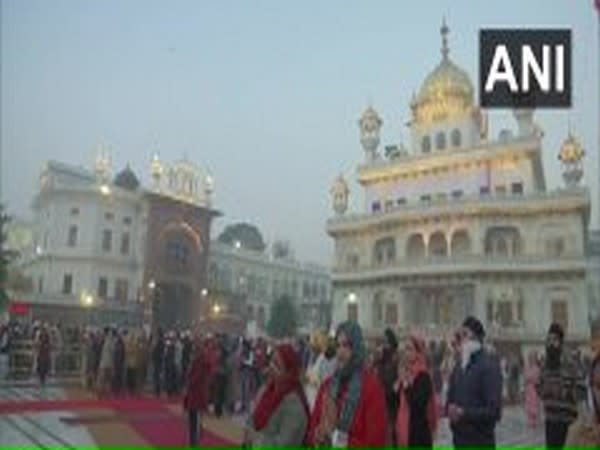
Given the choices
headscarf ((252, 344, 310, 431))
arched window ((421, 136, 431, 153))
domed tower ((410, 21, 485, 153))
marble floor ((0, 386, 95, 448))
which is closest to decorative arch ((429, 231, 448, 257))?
domed tower ((410, 21, 485, 153))

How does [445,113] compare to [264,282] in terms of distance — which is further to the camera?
[264,282]

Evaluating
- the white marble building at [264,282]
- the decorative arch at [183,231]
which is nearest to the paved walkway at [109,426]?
the decorative arch at [183,231]

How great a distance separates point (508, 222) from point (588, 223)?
6270 millimetres

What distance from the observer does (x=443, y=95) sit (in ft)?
175

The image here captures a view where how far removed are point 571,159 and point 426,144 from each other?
31.1 feet

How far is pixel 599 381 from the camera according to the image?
5.00m

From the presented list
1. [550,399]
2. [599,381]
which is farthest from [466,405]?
[550,399]

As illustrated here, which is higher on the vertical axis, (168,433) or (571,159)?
(571,159)

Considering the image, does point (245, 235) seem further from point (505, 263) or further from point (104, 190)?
point (505, 263)

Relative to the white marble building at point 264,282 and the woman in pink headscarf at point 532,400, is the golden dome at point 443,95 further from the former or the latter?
the woman in pink headscarf at point 532,400

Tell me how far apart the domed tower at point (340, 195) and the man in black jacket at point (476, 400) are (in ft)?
156

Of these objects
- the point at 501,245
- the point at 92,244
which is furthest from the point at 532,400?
the point at 92,244

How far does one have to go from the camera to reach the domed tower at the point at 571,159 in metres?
47.0

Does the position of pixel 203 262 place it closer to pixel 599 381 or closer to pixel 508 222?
pixel 508 222
